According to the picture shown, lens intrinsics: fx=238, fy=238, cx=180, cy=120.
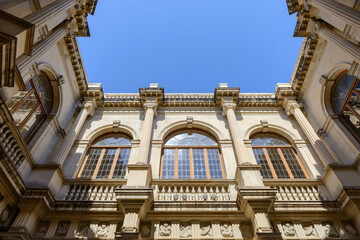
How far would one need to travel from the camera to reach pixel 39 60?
8812 millimetres

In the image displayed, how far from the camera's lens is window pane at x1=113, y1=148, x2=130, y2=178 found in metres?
9.80

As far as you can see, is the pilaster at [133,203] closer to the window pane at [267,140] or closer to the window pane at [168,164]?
the window pane at [168,164]

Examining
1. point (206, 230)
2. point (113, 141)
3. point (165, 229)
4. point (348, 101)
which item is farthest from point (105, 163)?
point (348, 101)

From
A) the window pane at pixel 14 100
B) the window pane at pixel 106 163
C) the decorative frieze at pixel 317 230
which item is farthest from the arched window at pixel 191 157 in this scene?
the window pane at pixel 14 100

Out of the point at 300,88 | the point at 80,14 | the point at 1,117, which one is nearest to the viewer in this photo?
the point at 1,117

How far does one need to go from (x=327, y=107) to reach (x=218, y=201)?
666cm

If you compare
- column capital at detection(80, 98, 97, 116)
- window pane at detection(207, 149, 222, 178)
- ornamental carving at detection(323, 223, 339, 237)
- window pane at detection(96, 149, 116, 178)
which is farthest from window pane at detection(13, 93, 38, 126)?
ornamental carving at detection(323, 223, 339, 237)

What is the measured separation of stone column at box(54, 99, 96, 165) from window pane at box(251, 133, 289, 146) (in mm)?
8254

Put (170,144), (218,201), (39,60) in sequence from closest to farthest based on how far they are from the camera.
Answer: (218,201), (39,60), (170,144)

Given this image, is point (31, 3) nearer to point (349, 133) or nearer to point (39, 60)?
point (39, 60)

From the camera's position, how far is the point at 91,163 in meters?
10.5

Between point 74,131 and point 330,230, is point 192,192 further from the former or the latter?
point 74,131

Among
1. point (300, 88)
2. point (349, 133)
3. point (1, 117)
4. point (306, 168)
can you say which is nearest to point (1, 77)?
point (1, 117)

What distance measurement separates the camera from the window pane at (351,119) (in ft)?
30.4
